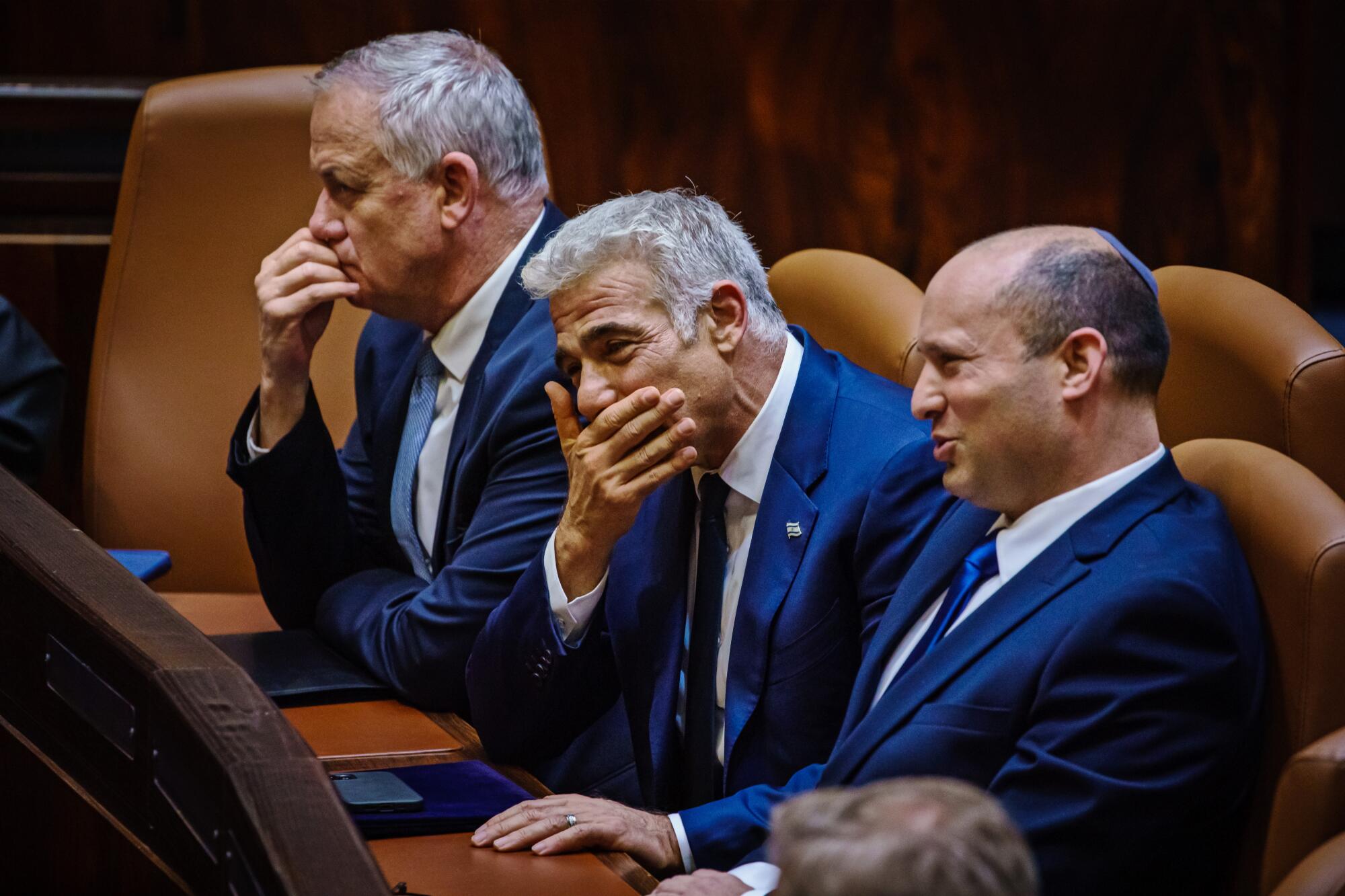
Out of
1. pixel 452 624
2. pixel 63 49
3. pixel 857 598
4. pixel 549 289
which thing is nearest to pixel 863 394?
pixel 857 598

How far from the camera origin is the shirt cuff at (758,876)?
1.42m

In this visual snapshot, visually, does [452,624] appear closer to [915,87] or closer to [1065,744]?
[1065,744]

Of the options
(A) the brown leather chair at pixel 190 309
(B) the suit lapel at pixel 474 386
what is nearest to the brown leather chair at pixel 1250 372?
(B) the suit lapel at pixel 474 386

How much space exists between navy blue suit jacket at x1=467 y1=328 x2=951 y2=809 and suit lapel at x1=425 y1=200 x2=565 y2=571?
0.35 metres

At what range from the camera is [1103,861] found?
1208 millimetres

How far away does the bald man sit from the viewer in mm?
1208

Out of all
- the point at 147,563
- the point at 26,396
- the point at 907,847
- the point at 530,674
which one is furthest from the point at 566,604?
the point at 26,396

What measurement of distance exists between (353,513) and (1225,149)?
188 cm

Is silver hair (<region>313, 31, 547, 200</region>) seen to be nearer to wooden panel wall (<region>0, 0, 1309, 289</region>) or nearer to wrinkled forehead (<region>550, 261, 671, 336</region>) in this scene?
wrinkled forehead (<region>550, 261, 671, 336</region>)

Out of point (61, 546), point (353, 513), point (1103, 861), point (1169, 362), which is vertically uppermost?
point (1169, 362)

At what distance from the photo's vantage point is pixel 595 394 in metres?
1.75

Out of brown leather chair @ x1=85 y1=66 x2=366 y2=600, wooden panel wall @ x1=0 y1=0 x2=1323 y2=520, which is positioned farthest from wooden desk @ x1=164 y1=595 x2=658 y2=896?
wooden panel wall @ x1=0 y1=0 x2=1323 y2=520

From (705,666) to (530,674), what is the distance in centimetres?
21

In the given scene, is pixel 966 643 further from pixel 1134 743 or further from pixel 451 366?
pixel 451 366
